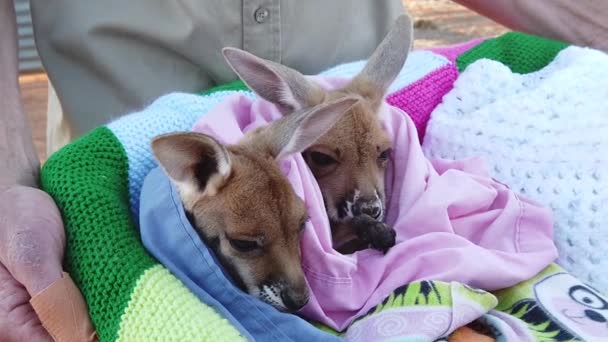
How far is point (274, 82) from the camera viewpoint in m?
1.96

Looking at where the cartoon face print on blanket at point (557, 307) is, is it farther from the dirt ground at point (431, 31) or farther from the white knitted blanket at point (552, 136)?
the dirt ground at point (431, 31)

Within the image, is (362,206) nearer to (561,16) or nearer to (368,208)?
(368,208)

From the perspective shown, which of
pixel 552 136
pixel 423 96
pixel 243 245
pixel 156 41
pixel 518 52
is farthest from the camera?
pixel 518 52

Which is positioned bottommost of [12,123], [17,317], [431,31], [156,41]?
[431,31]

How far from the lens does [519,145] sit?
2.06 metres

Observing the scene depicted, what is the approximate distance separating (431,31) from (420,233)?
5.30m

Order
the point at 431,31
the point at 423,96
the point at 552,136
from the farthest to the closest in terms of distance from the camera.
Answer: the point at 431,31 → the point at 423,96 → the point at 552,136

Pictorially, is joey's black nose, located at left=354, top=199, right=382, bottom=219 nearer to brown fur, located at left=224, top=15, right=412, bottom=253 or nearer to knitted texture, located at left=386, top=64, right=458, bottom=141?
brown fur, located at left=224, top=15, right=412, bottom=253

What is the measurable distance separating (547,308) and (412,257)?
11.1 inches

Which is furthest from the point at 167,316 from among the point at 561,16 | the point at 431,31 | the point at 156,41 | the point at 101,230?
the point at 431,31

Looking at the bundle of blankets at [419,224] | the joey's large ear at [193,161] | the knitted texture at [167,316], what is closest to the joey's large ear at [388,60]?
the bundle of blankets at [419,224]

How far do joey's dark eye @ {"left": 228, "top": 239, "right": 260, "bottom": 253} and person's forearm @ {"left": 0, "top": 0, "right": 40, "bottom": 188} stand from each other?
0.51 metres

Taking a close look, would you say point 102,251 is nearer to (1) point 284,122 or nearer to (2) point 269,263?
(2) point 269,263

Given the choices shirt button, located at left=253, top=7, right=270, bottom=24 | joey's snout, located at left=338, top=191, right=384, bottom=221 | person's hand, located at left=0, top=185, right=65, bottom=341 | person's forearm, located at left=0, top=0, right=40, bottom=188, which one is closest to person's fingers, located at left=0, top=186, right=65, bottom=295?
person's hand, located at left=0, top=185, right=65, bottom=341
